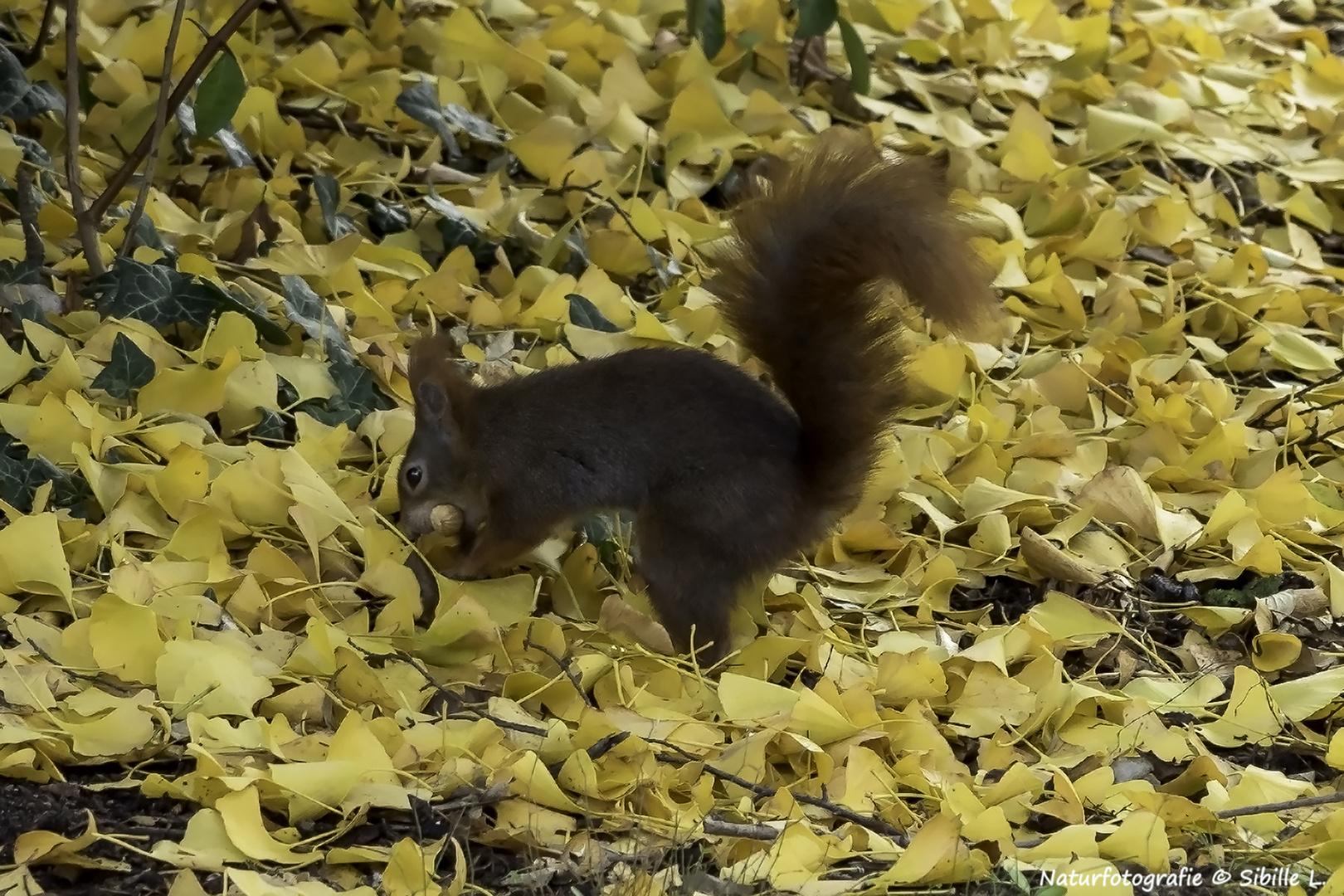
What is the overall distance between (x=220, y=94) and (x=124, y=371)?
20.2 inches

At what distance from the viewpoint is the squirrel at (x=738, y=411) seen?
2252 mm

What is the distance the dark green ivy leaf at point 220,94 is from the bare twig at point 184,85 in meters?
0.02

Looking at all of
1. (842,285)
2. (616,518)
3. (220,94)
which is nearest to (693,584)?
(616,518)

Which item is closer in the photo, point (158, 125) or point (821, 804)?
point (821, 804)

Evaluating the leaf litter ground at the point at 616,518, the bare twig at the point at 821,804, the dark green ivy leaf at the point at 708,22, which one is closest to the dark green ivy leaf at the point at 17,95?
the leaf litter ground at the point at 616,518

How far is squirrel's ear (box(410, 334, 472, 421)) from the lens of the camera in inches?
101

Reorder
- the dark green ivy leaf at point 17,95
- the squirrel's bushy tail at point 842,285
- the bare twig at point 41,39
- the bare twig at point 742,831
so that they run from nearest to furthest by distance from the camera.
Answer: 1. the bare twig at point 742,831
2. the squirrel's bushy tail at point 842,285
3. the dark green ivy leaf at point 17,95
4. the bare twig at point 41,39

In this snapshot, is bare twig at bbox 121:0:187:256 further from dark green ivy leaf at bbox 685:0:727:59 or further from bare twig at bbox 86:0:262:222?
dark green ivy leaf at bbox 685:0:727:59

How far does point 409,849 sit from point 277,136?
202 cm

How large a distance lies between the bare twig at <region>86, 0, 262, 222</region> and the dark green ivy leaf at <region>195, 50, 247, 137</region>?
0.07 feet

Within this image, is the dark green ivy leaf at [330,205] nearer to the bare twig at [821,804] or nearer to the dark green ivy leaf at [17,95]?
the dark green ivy leaf at [17,95]

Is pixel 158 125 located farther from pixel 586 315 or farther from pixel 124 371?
pixel 586 315

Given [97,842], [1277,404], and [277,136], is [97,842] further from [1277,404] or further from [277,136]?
[1277,404]

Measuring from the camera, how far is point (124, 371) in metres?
2.61
